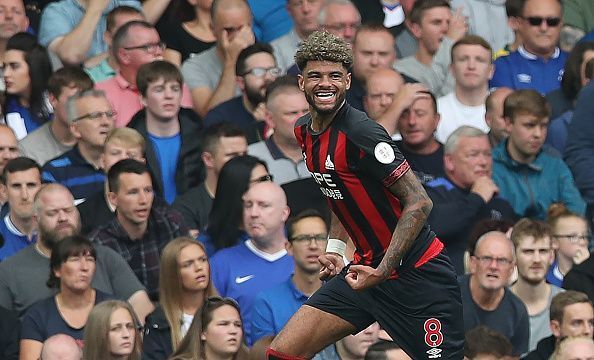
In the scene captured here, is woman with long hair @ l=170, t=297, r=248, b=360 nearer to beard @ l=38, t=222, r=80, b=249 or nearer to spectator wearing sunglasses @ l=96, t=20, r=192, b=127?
beard @ l=38, t=222, r=80, b=249

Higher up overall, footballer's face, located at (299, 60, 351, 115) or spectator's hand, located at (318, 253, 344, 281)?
footballer's face, located at (299, 60, 351, 115)

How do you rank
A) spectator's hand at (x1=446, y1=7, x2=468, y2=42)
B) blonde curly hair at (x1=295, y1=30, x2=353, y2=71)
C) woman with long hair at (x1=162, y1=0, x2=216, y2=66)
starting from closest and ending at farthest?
blonde curly hair at (x1=295, y1=30, x2=353, y2=71)
woman with long hair at (x1=162, y1=0, x2=216, y2=66)
spectator's hand at (x1=446, y1=7, x2=468, y2=42)

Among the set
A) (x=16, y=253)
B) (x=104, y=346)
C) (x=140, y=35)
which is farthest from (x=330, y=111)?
(x=140, y=35)

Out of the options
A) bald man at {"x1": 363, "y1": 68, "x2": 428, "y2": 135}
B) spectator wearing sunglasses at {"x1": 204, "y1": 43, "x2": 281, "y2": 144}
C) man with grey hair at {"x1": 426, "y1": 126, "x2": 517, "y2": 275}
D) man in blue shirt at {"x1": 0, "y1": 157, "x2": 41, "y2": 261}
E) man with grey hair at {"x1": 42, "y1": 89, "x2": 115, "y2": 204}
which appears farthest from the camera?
spectator wearing sunglasses at {"x1": 204, "y1": 43, "x2": 281, "y2": 144}

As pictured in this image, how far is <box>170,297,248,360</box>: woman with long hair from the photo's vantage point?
1041 centimetres

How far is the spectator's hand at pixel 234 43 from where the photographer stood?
13.8m

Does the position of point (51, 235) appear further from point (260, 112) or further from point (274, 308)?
point (260, 112)

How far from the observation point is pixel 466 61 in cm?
1384

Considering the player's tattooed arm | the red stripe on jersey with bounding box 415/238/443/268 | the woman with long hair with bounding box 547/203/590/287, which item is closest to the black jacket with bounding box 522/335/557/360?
the woman with long hair with bounding box 547/203/590/287

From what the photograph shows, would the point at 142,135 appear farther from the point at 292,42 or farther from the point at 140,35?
the point at 292,42

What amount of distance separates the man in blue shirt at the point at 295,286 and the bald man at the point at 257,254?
1.06 feet

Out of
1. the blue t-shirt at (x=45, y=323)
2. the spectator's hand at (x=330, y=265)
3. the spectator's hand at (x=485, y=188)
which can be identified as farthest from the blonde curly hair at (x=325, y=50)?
the spectator's hand at (x=485, y=188)

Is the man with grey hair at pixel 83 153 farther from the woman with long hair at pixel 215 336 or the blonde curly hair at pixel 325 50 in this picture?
the blonde curly hair at pixel 325 50

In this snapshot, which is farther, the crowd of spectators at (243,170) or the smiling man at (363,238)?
the crowd of spectators at (243,170)
